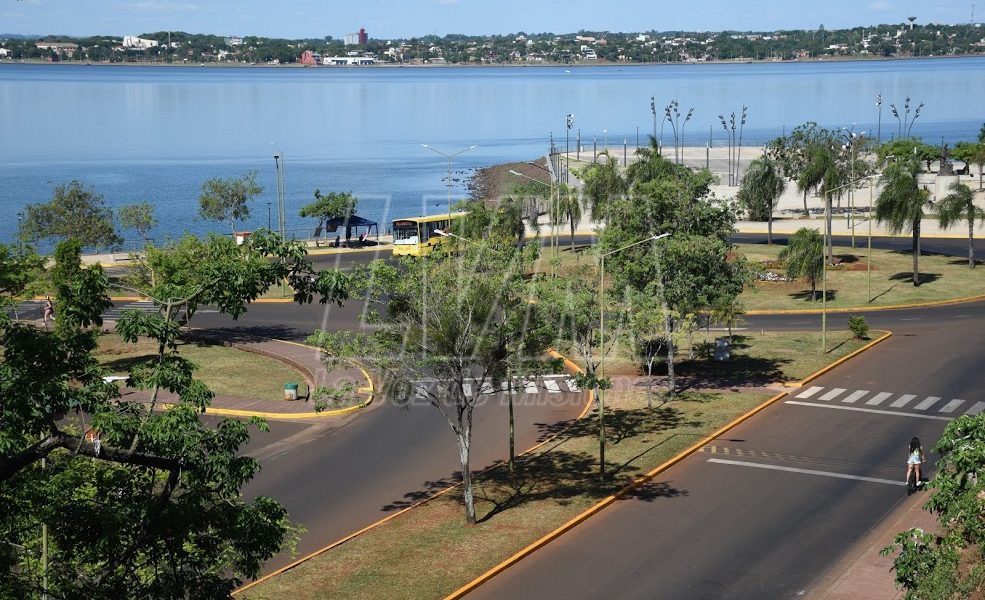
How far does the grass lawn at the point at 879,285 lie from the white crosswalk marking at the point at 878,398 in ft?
53.7

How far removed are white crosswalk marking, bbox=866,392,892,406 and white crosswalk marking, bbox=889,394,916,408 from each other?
1.61ft

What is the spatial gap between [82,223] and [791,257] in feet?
165

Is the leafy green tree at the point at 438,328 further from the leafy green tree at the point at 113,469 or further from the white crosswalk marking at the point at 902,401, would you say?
the white crosswalk marking at the point at 902,401

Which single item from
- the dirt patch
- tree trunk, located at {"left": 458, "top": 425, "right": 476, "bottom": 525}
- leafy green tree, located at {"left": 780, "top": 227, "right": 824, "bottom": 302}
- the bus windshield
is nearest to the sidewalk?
tree trunk, located at {"left": 458, "top": 425, "right": 476, "bottom": 525}

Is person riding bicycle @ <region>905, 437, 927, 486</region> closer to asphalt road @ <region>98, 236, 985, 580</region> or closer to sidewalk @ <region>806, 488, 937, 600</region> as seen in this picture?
asphalt road @ <region>98, 236, 985, 580</region>

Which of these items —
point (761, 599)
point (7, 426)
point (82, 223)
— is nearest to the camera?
point (7, 426)

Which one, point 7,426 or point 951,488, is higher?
point 7,426

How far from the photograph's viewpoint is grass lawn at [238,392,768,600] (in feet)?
84.0

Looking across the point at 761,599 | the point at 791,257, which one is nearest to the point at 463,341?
the point at 761,599

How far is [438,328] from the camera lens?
29125mm

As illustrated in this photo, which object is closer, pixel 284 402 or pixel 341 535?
pixel 341 535

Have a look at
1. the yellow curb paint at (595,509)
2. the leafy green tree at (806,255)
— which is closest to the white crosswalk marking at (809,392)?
the yellow curb paint at (595,509)

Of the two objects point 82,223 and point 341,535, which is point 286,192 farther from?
point 341,535

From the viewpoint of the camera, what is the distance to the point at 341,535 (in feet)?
94.4
